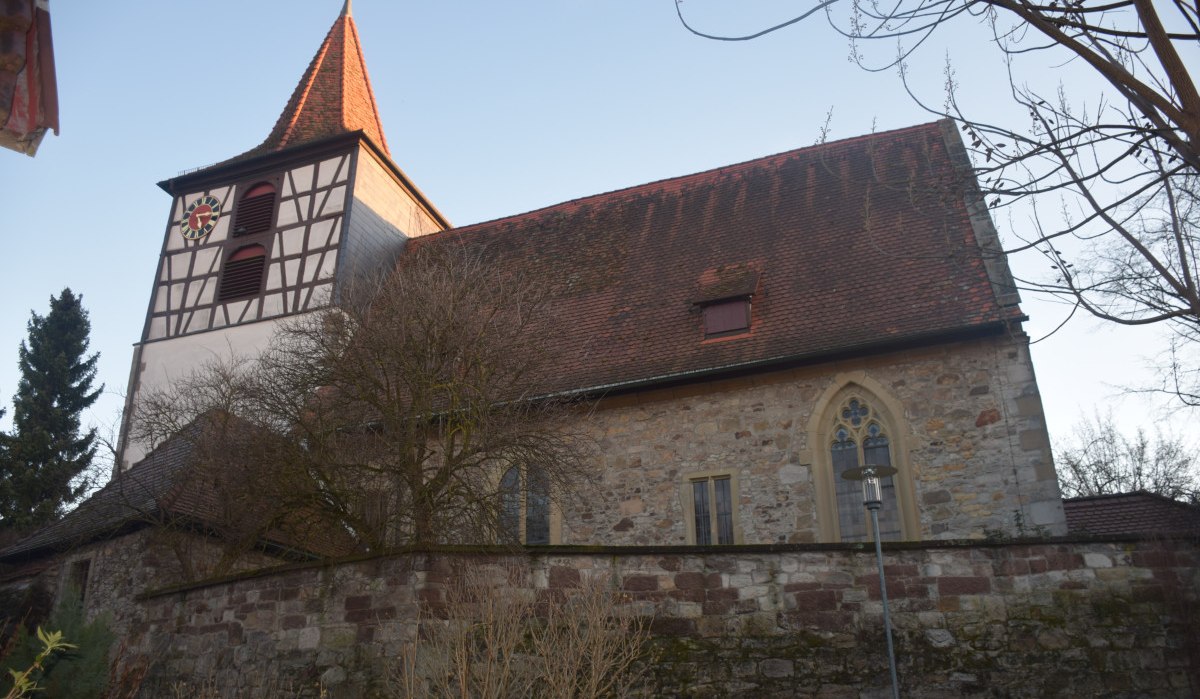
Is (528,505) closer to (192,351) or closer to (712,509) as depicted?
(712,509)

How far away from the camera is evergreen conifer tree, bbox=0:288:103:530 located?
22328 mm

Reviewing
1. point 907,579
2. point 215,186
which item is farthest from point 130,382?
point 907,579

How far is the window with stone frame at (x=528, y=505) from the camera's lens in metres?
10.5

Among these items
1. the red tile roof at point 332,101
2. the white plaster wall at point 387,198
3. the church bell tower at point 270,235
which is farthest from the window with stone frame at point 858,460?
the red tile roof at point 332,101

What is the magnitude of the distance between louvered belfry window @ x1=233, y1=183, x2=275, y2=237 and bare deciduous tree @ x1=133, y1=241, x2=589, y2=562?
29.4ft

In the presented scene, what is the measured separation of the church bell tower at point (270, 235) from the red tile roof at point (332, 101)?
5 centimetres

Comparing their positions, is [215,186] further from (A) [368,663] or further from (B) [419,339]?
(A) [368,663]

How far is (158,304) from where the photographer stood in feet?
62.5

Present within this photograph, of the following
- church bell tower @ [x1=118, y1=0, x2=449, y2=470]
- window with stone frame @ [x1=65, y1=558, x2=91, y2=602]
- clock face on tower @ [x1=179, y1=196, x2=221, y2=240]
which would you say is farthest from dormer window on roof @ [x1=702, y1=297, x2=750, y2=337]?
clock face on tower @ [x1=179, y1=196, x2=221, y2=240]

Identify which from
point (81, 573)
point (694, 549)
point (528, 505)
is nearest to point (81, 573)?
point (81, 573)

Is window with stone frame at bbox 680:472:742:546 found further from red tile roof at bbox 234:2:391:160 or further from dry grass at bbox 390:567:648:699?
red tile roof at bbox 234:2:391:160

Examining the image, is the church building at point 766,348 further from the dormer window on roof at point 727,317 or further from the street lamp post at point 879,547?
the street lamp post at point 879,547

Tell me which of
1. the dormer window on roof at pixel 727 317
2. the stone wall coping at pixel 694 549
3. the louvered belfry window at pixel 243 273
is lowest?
the stone wall coping at pixel 694 549

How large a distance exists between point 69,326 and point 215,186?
927 cm
